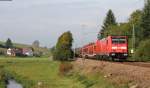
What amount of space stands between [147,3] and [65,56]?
→ 2827cm

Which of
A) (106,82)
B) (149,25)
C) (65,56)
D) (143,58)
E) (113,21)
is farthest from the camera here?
(113,21)

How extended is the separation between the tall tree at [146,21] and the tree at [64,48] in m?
24.0

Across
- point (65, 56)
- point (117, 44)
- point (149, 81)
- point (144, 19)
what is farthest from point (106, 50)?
point (65, 56)

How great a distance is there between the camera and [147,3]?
10612 centimetres

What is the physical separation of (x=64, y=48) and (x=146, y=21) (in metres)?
29.9

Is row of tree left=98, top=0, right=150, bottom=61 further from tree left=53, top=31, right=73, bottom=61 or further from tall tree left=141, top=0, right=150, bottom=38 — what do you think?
tree left=53, top=31, right=73, bottom=61

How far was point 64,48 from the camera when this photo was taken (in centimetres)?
12681

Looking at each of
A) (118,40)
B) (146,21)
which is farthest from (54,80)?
(146,21)

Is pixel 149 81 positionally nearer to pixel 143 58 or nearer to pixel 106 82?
pixel 106 82

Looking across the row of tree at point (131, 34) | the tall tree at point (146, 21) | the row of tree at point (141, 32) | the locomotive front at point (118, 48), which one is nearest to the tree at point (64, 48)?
the row of tree at point (131, 34)

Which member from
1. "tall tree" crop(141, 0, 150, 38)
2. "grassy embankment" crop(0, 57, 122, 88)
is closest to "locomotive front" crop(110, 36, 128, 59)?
"grassy embankment" crop(0, 57, 122, 88)

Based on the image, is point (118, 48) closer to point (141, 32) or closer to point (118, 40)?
point (118, 40)

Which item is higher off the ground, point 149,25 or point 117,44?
point 149,25

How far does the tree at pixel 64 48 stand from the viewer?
403ft
